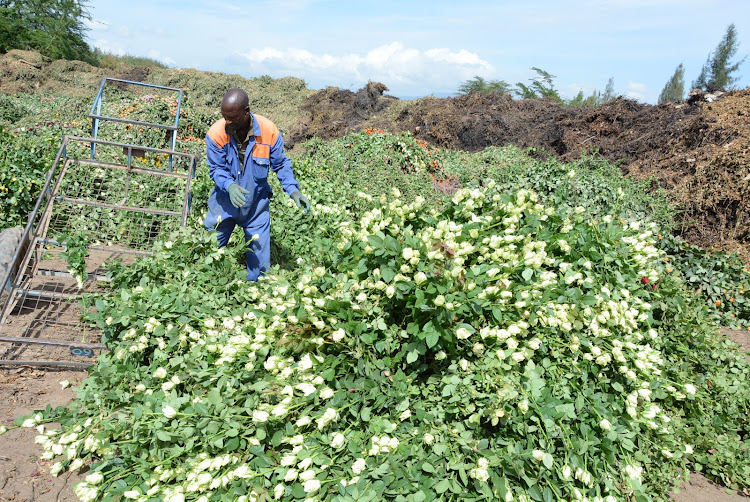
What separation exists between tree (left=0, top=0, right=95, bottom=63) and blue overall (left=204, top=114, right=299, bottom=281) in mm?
24274

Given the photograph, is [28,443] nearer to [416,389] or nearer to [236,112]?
[416,389]

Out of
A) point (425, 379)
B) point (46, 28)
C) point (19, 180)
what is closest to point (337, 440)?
point (425, 379)

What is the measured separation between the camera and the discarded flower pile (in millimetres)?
2055

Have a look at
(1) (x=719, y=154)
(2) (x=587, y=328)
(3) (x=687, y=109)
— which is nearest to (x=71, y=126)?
(2) (x=587, y=328)

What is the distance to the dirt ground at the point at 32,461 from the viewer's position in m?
2.53

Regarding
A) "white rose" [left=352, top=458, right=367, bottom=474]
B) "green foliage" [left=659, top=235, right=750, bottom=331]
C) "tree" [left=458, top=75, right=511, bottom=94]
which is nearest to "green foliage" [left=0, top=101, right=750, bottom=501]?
"white rose" [left=352, top=458, right=367, bottom=474]

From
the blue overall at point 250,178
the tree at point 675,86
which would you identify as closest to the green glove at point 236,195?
the blue overall at point 250,178

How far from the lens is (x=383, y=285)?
233 cm

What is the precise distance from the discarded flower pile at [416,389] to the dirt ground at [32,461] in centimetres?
11

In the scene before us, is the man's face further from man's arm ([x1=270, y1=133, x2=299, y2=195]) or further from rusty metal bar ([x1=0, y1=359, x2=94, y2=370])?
rusty metal bar ([x1=0, y1=359, x2=94, y2=370])

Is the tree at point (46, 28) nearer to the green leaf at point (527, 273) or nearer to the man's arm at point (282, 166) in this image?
the man's arm at point (282, 166)

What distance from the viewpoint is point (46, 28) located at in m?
24.2

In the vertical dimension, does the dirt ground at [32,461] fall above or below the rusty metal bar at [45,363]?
below

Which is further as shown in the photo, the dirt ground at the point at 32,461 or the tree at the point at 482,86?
the tree at the point at 482,86
